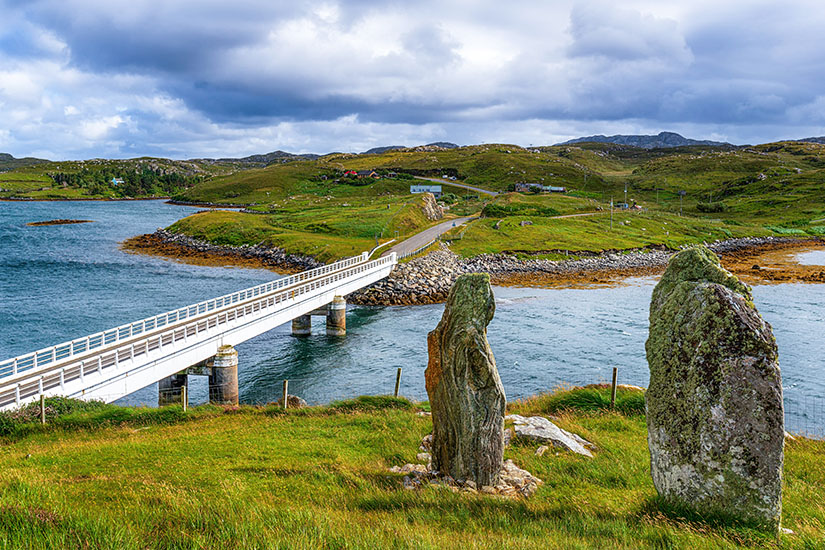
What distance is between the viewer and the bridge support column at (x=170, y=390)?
3108 cm

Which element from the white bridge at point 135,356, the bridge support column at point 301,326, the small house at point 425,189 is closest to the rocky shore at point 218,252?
the bridge support column at point 301,326

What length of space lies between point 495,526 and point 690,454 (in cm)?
329

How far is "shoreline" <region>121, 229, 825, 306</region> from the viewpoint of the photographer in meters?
65.5

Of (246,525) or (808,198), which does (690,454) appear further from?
(808,198)

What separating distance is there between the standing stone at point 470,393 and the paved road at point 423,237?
2645 inches

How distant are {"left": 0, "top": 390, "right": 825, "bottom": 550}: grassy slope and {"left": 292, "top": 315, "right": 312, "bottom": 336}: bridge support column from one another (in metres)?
29.9

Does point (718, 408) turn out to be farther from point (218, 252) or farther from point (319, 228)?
point (319, 228)

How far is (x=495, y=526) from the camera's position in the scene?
830 cm

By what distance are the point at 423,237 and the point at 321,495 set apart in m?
89.4

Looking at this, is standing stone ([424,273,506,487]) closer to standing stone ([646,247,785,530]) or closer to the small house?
standing stone ([646,247,785,530])

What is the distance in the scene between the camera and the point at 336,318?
162 feet

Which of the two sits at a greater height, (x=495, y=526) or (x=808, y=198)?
(x=808, y=198)

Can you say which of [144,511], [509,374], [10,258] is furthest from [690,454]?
[10,258]

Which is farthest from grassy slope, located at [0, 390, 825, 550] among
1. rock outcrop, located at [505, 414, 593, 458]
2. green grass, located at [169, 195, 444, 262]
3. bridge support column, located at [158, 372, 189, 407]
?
green grass, located at [169, 195, 444, 262]
